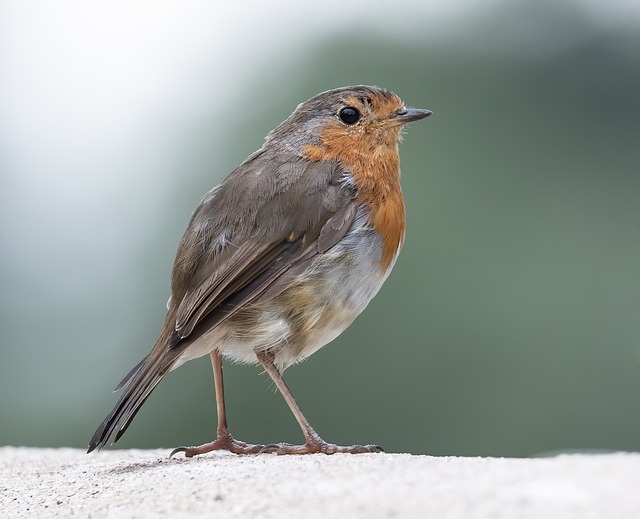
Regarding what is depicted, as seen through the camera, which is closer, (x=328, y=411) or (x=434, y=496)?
(x=434, y=496)

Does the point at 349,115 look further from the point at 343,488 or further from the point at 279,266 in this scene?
the point at 343,488

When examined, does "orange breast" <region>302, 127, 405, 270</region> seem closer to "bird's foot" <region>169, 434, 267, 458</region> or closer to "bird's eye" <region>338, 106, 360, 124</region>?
"bird's eye" <region>338, 106, 360, 124</region>

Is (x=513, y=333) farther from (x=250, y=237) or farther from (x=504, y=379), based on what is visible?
(x=250, y=237)

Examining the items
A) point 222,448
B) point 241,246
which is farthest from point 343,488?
point 222,448

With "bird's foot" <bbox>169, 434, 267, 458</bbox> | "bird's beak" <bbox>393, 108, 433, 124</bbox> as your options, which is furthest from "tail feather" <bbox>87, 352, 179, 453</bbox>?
"bird's beak" <bbox>393, 108, 433, 124</bbox>

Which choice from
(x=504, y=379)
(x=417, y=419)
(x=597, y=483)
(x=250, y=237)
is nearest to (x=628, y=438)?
(x=504, y=379)

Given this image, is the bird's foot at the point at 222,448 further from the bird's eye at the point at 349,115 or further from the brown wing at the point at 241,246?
the bird's eye at the point at 349,115
